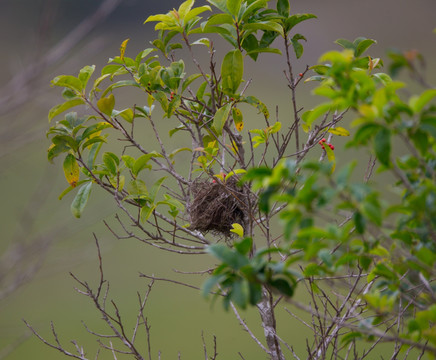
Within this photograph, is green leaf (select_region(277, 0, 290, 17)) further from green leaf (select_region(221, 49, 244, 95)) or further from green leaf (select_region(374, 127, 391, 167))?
green leaf (select_region(374, 127, 391, 167))

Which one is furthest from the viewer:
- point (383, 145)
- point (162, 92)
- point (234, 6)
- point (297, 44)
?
point (297, 44)

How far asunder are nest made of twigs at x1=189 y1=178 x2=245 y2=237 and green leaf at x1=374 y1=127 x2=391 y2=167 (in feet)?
2.96

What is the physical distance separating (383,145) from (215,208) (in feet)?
3.11

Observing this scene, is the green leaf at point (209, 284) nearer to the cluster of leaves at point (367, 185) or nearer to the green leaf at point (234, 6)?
the cluster of leaves at point (367, 185)

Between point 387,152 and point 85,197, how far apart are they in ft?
3.32

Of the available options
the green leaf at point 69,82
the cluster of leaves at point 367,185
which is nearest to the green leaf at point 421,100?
the cluster of leaves at point 367,185

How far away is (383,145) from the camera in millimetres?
825

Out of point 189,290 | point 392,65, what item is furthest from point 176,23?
point 189,290

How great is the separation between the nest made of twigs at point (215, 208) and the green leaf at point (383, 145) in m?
0.90

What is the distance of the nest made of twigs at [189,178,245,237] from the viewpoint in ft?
5.65

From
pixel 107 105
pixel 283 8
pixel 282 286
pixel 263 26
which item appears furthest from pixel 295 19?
pixel 282 286

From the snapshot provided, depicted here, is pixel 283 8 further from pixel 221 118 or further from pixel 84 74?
pixel 84 74

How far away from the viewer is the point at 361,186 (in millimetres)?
810

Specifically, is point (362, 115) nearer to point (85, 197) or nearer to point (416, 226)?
point (416, 226)
